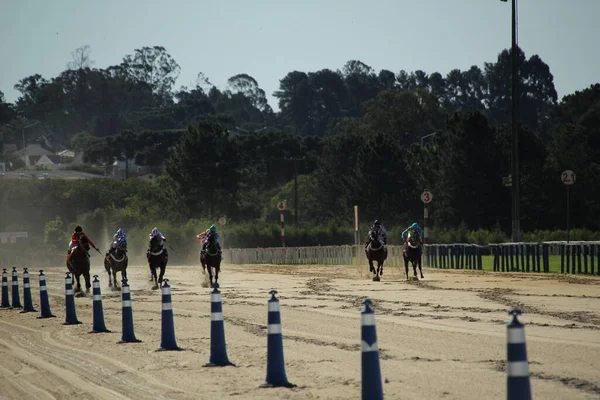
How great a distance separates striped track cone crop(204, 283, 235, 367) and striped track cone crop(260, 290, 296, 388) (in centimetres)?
137

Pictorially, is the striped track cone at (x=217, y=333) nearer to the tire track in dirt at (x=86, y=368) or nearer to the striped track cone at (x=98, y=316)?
the tire track in dirt at (x=86, y=368)

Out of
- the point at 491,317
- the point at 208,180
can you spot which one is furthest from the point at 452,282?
the point at 208,180

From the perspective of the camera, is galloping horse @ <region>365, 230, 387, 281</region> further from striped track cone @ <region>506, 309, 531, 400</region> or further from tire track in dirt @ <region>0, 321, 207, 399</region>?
striped track cone @ <region>506, 309, 531, 400</region>

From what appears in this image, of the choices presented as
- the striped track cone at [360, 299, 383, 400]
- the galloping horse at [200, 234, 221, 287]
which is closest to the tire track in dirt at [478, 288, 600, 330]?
the striped track cone at [360, 299, 383, 400]

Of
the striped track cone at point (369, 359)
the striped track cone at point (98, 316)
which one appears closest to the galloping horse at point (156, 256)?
the striped track cone at point (98, 316)

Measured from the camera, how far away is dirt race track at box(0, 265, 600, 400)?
12.4 m

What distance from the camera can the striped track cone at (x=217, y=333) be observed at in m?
13.5

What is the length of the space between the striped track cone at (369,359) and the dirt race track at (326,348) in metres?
1.58

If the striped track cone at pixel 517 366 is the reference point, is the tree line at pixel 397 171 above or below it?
above

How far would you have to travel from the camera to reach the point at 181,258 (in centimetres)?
7838

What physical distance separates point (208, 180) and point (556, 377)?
295ft

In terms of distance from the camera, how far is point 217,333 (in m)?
14.0

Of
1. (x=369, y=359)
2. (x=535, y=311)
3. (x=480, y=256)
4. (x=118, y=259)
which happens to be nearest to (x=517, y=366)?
(x=369, y=359)

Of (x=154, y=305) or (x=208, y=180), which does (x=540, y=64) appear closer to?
(x=208, y=180)
